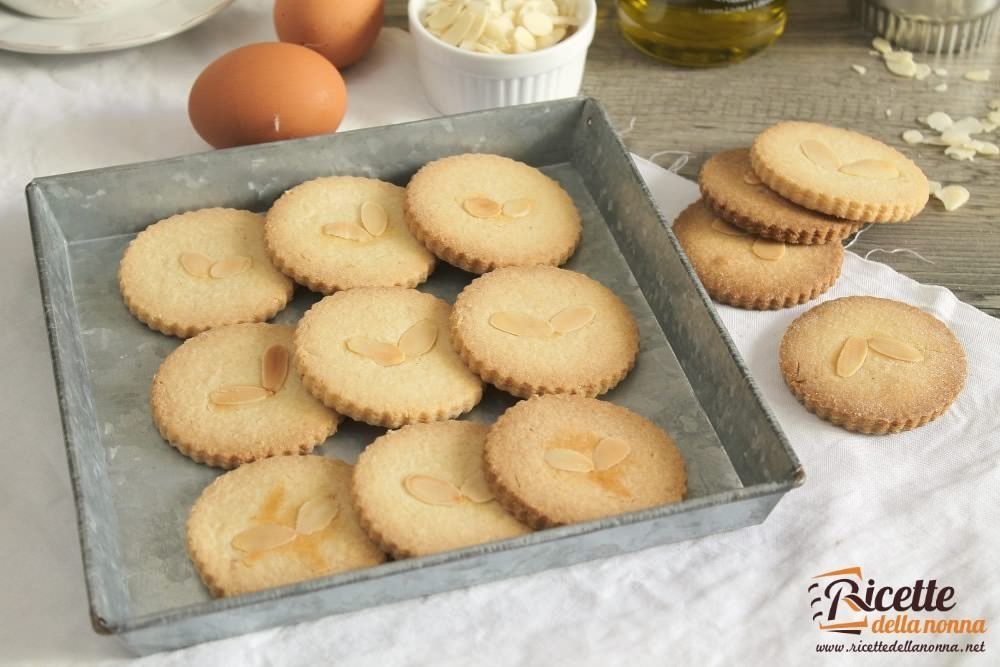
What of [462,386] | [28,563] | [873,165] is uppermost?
[873,165]

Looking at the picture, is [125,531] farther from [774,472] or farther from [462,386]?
[774,472]

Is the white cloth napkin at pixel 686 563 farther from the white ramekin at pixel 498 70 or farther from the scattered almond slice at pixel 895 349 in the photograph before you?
the white ramekin at pixel 498 70

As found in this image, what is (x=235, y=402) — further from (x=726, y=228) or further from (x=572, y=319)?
(x=726, y=228)

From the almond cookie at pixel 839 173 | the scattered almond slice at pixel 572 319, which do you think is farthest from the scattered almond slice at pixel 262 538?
the almond cookie at pixel 839 173

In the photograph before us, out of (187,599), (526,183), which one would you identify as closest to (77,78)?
(526,183)

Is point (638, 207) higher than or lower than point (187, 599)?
higher

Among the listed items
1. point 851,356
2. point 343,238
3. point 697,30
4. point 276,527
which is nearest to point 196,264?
point 343,238

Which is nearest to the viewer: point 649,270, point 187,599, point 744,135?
point 187,599
